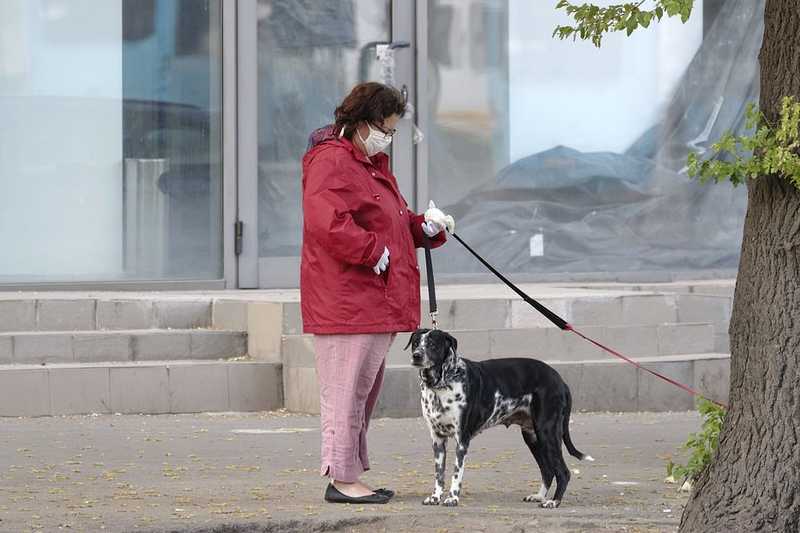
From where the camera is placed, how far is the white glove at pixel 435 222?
7.08 m

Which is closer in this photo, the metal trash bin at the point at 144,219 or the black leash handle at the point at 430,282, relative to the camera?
the black leash handle at the point at 430,282

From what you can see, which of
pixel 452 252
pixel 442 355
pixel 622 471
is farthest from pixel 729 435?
pixel 452 252

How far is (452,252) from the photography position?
14234 millimetres

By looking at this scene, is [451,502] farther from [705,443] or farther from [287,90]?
[287,90]

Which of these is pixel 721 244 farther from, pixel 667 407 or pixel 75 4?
pixel 75 4

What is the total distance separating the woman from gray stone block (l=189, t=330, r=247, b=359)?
166 inches

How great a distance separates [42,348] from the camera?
429 inches

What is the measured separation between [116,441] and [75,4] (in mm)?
5541

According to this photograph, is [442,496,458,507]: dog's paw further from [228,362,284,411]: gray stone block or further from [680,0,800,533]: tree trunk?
[228,362,284,411]: gray stone block

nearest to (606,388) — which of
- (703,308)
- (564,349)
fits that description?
(564,349)

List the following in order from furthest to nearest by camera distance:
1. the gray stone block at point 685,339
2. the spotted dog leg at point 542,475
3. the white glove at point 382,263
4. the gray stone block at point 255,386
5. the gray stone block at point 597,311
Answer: the gray stone block at point 685,339 < the gray stone block at point 597,311 < the gray stone block at point 255,386 < the spotted dog leg at point 542,475 < the white glove at point 382,263

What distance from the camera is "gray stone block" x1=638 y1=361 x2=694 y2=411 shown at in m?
10.8

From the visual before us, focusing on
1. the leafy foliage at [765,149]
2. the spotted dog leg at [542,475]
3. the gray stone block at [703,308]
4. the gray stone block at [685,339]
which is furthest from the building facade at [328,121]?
the leafy foliage at [765,149]

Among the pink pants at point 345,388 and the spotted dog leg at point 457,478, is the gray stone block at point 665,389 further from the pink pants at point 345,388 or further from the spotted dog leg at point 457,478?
the pink pants at point 345,388
